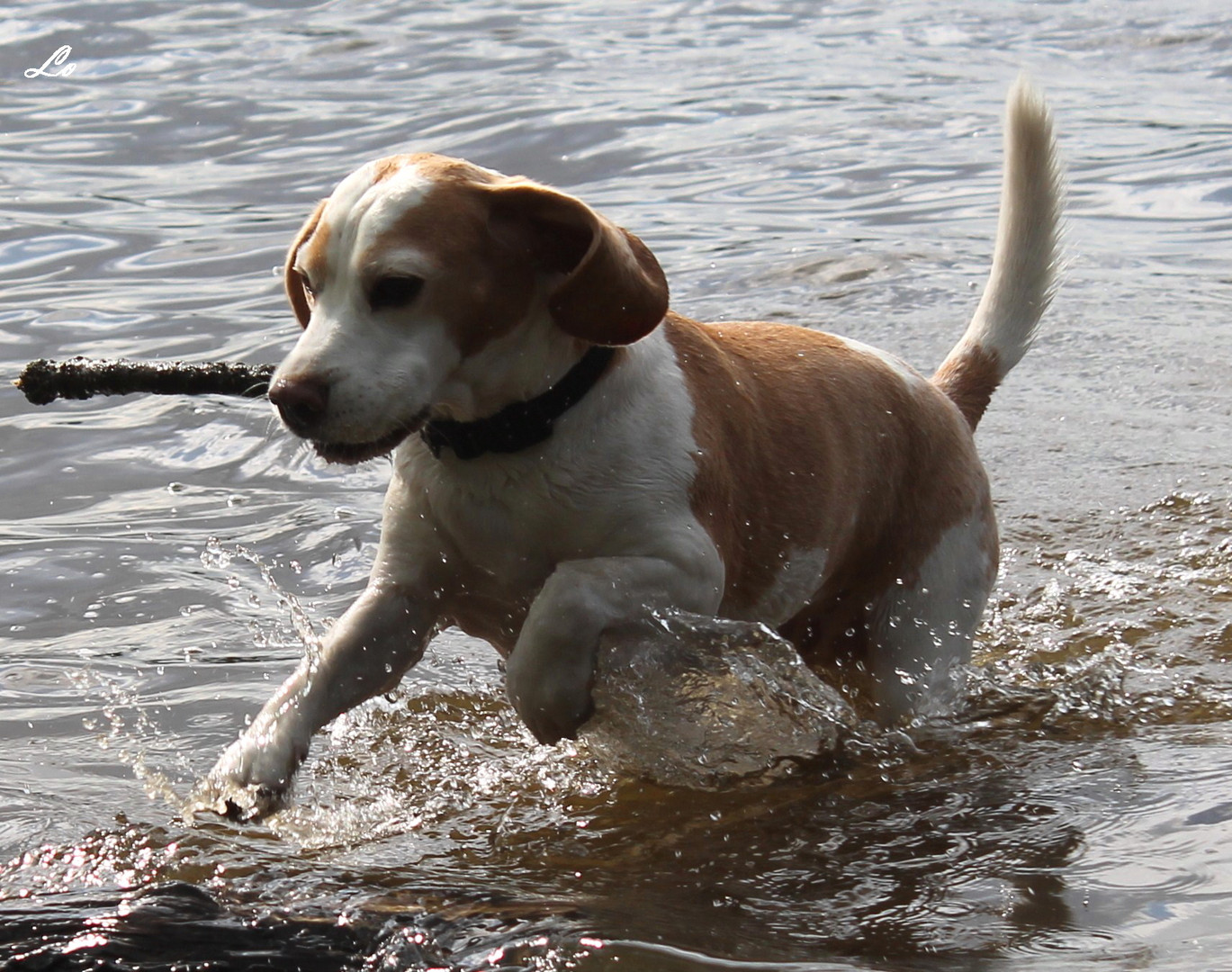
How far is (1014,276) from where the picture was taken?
447 centimetres

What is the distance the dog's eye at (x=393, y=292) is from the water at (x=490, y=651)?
103 centimetres

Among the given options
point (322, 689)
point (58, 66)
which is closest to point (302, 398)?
point (322, 689)

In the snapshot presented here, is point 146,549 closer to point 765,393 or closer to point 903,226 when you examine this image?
point 765,393

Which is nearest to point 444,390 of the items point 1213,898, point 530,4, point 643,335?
point 643,335

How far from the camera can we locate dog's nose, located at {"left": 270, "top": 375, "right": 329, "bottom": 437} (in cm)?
299

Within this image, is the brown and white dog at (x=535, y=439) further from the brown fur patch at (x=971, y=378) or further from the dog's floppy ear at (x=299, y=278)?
the brown fur patch at (x=971, y=378)

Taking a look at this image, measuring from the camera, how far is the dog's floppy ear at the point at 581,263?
3.17 m

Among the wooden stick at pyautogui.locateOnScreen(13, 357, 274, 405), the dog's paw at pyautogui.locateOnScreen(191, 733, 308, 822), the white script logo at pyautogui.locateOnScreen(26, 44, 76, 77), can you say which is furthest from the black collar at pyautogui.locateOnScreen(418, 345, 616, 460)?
the white script logo at pyautogui.locateOnScreen(26, 44, 76, 77)

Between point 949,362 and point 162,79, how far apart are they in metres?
8.44

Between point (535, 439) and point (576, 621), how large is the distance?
355 mm

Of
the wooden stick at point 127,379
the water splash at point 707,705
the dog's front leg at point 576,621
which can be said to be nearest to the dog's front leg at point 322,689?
the dog's front leg at point 576,621

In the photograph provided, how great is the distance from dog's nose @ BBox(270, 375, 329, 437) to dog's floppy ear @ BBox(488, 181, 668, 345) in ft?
1.51

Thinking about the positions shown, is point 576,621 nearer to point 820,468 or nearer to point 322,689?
point 322,689

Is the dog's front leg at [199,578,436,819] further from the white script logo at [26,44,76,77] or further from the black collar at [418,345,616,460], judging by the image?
the white script logo at [26,44,76,77]
